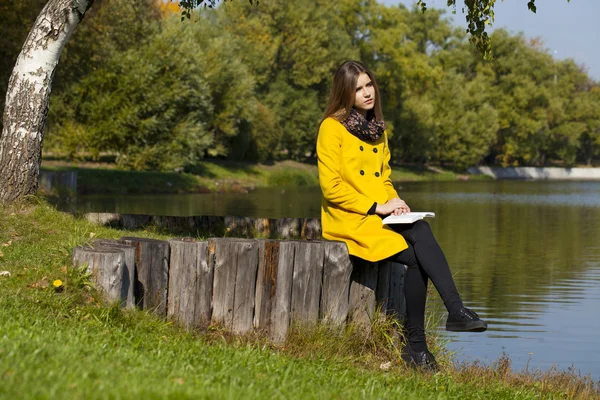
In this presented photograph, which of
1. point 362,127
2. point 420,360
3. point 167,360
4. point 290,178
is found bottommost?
point 290,178

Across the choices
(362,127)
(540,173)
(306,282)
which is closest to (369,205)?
(362,127)

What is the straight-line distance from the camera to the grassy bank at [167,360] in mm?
4895

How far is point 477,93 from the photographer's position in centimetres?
8619

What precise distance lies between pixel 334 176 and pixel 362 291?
111cm

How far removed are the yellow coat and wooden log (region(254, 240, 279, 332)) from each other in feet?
1.99

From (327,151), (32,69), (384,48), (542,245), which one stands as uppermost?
(384,48)

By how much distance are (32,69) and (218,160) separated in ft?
148

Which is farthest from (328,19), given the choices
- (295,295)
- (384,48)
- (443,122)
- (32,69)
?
(295,295)

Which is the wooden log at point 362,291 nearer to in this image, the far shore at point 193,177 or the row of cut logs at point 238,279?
the row of cut logs at point 238,279

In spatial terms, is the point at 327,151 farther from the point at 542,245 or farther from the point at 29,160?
the point at 542,245

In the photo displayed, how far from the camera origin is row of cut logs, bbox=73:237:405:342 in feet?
25.4

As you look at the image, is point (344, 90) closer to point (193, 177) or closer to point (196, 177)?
point (193, 177)

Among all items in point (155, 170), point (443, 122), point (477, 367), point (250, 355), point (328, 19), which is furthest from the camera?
point (443, 122)

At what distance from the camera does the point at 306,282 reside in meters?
7.89
